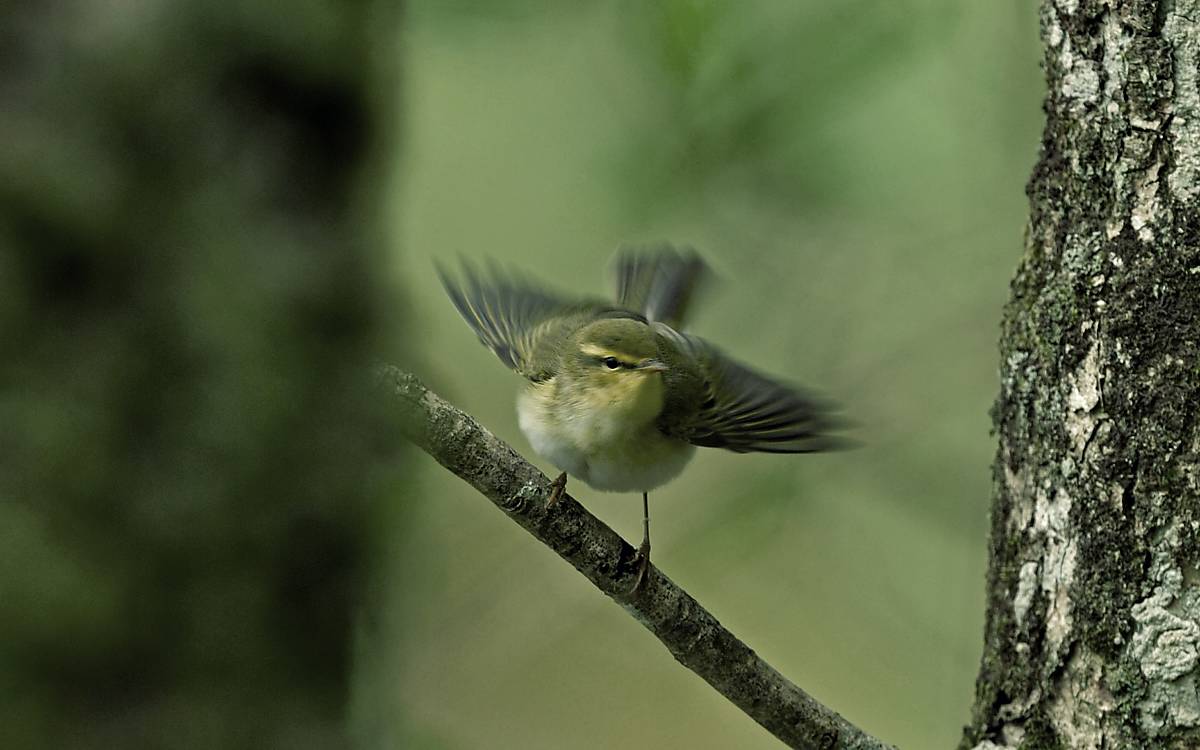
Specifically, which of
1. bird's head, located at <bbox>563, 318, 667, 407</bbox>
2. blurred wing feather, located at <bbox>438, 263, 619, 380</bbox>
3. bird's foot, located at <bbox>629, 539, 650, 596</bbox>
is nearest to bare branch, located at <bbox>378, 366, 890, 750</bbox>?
bird's foot, located at <bbox>629, 539, 650, 596</bbox>

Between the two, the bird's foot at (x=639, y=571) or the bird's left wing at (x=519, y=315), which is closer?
the bird's foot at (x=639, y=571)

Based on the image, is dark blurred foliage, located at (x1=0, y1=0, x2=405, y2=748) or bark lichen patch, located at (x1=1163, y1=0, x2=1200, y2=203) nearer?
dark blurred foliage, located at (x1=0, y1=0, x2=405, y2=748)

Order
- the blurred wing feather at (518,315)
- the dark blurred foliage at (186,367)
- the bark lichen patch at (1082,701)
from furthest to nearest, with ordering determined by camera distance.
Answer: the blurred wing feather at (518,315), the bark lichen patch at (1082,701), the dark blurred foliage at (186,367)

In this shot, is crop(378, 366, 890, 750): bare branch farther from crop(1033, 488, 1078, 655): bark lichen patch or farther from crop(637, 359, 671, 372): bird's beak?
crop(637, 359, 671, 372): bird's beak

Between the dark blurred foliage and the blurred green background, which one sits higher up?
the blurred green background

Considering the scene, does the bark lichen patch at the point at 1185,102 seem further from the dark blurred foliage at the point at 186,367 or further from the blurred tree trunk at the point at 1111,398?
the dark blurred foliage at the point at 186,367

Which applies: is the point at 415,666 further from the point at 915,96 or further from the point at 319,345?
the point at 319,345

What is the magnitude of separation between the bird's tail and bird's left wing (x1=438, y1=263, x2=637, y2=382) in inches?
5.4

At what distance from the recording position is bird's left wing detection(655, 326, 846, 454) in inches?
108

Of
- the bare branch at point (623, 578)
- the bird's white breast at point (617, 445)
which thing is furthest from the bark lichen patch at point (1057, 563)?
the bird's white breast at point (617, 445)

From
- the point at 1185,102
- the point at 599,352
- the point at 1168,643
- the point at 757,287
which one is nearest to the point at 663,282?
the point at 757,287

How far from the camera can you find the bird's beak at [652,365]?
10.4 ft

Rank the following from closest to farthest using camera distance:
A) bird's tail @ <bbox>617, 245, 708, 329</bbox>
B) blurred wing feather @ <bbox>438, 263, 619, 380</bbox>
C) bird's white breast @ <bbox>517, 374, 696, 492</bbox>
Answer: bird's white breast @ <bbox>517, 374, 696, 492</bbox> → blurred wing feather @ <bbox>438, 263, 619, 380</bbox> → bird's tail @ <bbox>617, 245, 708, 329</bbox>

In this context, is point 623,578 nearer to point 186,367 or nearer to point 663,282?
point 186,367
